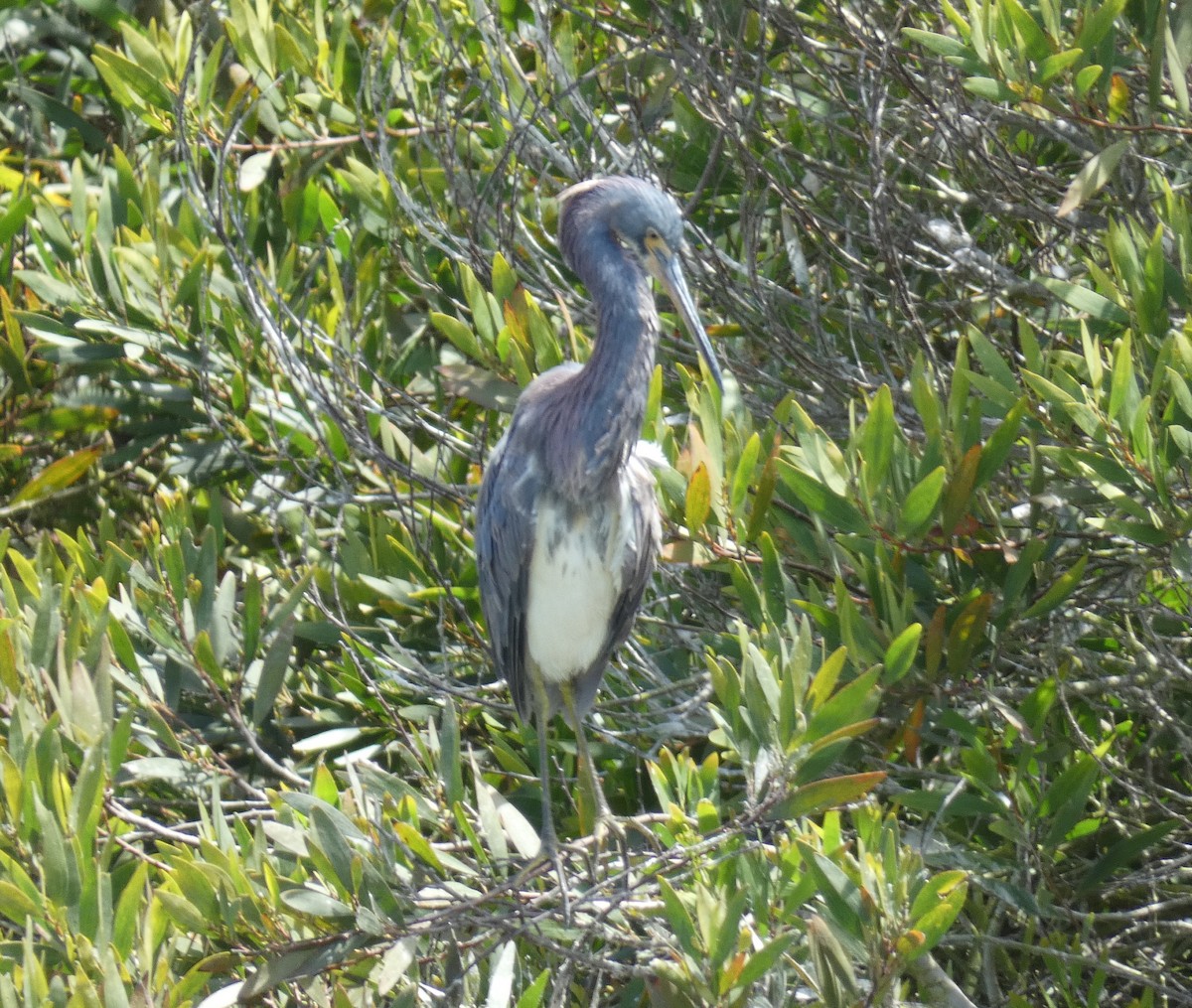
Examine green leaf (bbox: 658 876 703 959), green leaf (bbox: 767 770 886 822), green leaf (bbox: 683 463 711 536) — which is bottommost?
green leaf (bbox: 658 876 703 959)

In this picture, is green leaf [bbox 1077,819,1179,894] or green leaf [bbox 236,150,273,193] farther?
green leaf [bbox 236,150,273,193]

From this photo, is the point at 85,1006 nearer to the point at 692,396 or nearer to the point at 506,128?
the point at 692,396

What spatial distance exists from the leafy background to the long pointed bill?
13cm

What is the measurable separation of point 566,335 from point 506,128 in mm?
626

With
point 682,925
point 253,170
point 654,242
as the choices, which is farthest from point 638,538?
point 253,170

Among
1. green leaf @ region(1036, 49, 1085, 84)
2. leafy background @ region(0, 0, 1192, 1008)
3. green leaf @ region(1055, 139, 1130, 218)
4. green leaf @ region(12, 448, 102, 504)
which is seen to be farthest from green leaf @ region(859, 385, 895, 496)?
green leaf @ region(12, 448, 102, 504)

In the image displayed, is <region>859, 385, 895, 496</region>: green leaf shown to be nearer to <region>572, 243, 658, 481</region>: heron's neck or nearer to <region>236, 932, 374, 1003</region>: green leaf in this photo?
<region>572, 243, 658, 481</region>: heron's neck

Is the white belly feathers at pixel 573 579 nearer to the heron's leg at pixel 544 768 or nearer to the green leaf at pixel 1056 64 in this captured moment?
the heron's leg at pixel 544 768

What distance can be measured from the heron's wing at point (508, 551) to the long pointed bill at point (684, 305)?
1.71 ft

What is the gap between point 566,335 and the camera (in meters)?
3.97

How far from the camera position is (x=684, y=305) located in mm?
3092

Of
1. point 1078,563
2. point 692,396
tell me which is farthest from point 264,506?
point 1078,563

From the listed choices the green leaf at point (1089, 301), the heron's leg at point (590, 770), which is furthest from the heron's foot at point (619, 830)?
the green leaf at point (1089, 301)

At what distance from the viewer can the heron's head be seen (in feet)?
10.3
